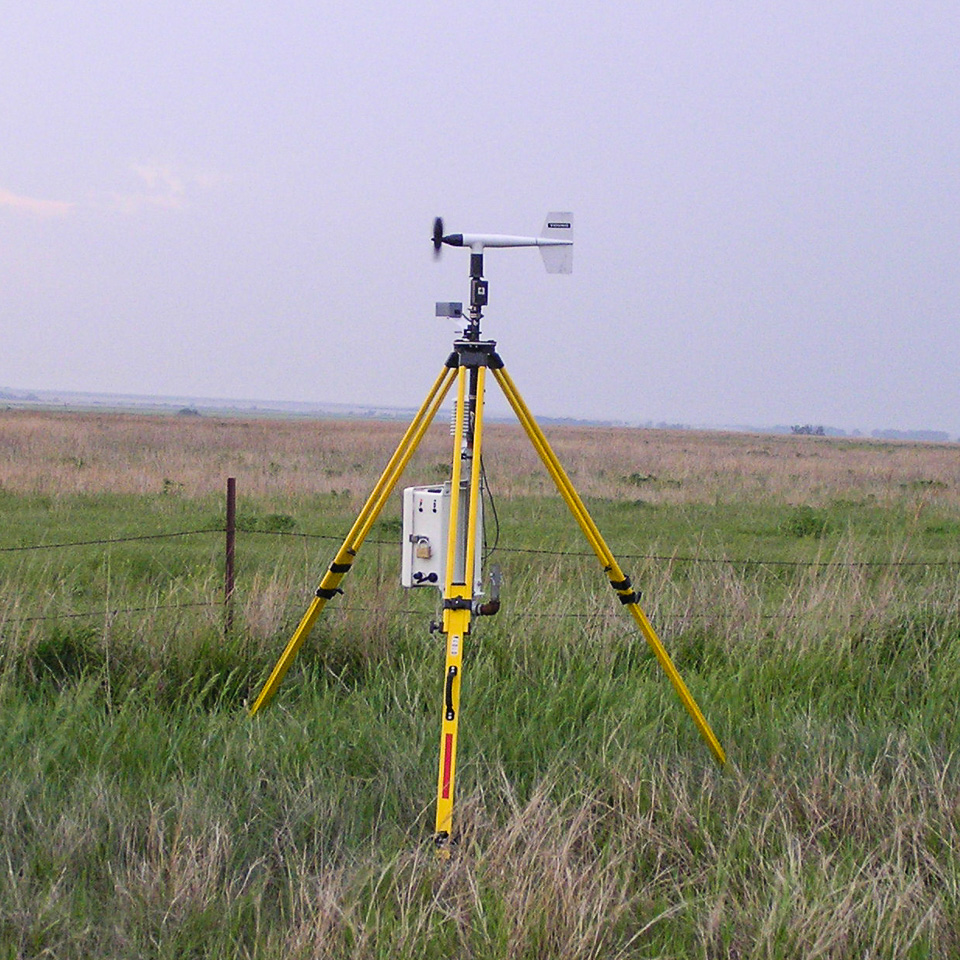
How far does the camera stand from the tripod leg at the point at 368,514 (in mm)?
3803

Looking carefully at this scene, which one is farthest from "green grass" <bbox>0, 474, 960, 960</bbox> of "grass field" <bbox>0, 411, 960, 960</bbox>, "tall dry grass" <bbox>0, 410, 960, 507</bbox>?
"tall dry grass" <bbox>0, 410, 960, 507</bbox>

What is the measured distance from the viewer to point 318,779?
11.9 ft

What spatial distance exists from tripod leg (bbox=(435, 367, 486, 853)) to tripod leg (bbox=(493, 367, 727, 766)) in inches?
8.6

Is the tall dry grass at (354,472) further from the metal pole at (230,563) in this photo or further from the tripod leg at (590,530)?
the tripod leg at (590,530)

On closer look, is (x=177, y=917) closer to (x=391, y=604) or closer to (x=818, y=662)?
(x=391, y=604)

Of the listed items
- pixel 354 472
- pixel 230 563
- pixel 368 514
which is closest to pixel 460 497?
pixel 368 514

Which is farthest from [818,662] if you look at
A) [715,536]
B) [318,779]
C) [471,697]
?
[715,536]

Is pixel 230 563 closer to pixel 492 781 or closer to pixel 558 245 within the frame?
pixel 492 781

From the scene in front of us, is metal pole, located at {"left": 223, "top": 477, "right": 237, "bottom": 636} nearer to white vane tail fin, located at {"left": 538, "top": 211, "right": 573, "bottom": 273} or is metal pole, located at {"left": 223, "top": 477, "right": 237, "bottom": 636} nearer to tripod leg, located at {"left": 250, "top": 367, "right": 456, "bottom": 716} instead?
tripod leg, located at {"left": 250, "top": 367, "right": 456, "bottom": 716}

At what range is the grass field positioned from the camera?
2832mm

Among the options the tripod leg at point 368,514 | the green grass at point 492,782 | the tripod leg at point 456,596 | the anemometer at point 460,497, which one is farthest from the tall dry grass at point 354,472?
the tripod leg at point 456,596

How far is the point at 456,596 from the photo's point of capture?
133 inches

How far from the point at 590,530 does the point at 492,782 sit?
1.05 metres

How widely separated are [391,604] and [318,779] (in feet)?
7.08
